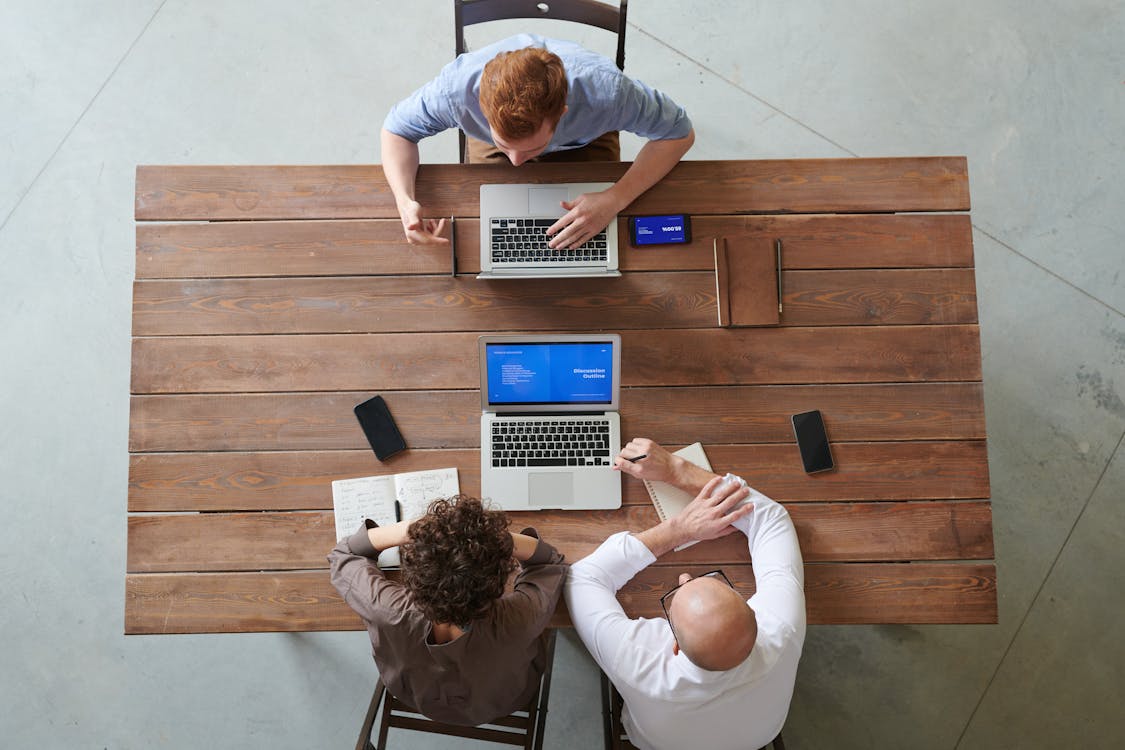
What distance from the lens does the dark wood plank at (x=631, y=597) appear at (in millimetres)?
1773

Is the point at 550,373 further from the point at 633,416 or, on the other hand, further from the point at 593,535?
the point at 593,535

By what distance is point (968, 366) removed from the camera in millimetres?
1860

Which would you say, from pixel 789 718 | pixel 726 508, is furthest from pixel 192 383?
pixel 789 718

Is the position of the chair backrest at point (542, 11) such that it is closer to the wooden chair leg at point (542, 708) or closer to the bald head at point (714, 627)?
the bald head at point (714, 627)

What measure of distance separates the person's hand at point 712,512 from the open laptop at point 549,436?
0.18m

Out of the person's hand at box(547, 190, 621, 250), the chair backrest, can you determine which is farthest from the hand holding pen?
the chair backrest

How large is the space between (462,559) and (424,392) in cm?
55

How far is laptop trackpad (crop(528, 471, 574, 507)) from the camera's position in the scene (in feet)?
5.91

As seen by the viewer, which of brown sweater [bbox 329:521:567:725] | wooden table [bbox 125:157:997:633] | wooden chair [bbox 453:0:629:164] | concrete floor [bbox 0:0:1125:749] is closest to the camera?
brown sweater [bbox 329:521:567:725]

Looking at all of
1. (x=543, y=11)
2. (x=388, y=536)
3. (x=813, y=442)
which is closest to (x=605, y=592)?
(x=388, y=536)

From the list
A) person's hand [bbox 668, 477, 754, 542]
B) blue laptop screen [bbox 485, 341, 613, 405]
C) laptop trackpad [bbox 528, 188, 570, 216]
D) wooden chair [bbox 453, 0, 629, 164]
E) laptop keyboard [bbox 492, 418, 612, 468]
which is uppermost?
wooden chair [bbox 453, 0, 629, 164]

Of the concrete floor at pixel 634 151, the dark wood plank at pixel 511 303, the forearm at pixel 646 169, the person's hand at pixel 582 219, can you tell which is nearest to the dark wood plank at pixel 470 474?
the dark wood plank at pixel 511 303

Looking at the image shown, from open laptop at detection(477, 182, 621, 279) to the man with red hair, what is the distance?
37mm

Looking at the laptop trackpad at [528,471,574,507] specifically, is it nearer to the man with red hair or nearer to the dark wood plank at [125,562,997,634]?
the dark wood plank at [125,562,997,634]
